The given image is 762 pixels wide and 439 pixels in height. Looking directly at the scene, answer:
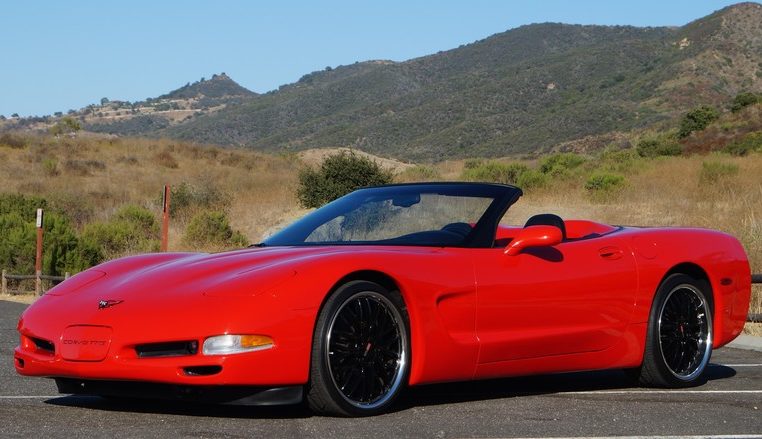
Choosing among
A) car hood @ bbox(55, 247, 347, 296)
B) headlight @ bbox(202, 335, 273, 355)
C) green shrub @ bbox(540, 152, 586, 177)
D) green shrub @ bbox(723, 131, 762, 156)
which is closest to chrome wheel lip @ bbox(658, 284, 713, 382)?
car hood @ bbox(55, 247, 347, 296)

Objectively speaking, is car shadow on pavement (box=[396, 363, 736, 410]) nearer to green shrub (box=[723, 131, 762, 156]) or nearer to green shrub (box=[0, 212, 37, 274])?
green shrub (box=[0, 212, 37, 274])

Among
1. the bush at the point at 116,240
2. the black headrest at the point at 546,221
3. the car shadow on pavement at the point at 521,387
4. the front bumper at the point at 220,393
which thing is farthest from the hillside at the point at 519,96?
the front bumper at the point at 220,393

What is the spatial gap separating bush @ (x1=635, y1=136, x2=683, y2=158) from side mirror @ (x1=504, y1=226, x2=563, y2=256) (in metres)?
47.9

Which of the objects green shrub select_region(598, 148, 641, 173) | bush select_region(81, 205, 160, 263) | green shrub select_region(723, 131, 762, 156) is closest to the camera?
bush select_region(81, 205, 160, 263)

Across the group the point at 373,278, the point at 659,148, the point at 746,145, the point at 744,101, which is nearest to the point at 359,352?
the point at 373,278

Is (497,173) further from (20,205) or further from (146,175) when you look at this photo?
(146,175)

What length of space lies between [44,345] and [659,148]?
50955mm

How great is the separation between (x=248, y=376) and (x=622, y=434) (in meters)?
1.81

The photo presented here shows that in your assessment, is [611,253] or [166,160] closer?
[611,253]

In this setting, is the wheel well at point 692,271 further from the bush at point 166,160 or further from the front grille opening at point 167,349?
the bush at point 166,160

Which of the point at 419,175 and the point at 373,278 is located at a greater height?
the point at 373,278

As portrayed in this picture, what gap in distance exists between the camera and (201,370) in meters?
5.74

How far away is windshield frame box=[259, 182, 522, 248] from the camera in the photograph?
7.05 m

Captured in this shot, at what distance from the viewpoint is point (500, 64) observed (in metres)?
147
